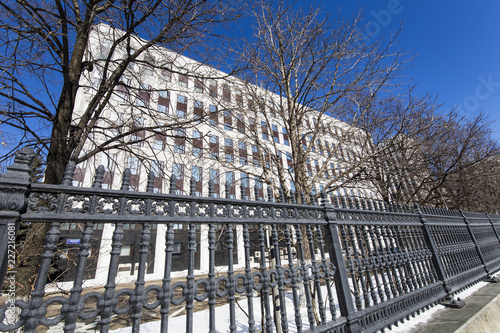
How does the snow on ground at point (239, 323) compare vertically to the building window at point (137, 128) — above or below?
below

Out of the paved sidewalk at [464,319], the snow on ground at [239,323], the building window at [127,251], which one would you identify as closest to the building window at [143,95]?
the snow on ground at [239,323]

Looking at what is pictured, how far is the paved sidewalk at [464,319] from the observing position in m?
3.12

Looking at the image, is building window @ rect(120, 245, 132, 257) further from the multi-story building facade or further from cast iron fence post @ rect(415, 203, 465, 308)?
cast iron fence post @ rect(415, 203, 465, 308)

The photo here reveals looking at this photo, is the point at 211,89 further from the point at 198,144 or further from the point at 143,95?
the point at 143,95

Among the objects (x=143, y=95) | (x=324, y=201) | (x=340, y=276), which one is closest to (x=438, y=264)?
(x=340, y=276)

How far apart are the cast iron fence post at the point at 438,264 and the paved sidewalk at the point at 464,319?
12 centimetres

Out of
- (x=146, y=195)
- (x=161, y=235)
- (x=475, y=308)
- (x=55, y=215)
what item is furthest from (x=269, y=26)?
(x=161, y=235)

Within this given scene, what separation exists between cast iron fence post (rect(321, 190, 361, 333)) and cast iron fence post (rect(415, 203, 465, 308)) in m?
2.81

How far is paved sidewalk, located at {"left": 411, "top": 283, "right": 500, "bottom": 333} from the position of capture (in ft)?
10.2

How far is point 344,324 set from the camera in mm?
2654

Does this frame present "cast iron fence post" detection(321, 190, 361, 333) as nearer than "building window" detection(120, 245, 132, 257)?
Yes

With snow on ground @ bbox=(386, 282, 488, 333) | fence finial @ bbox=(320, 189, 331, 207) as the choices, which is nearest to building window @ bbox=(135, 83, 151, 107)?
fence finial @ bbox=(320, 189, 331, 207)

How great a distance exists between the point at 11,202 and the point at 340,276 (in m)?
3.38

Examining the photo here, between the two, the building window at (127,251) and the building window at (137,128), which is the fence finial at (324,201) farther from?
the building window at (127,251)
